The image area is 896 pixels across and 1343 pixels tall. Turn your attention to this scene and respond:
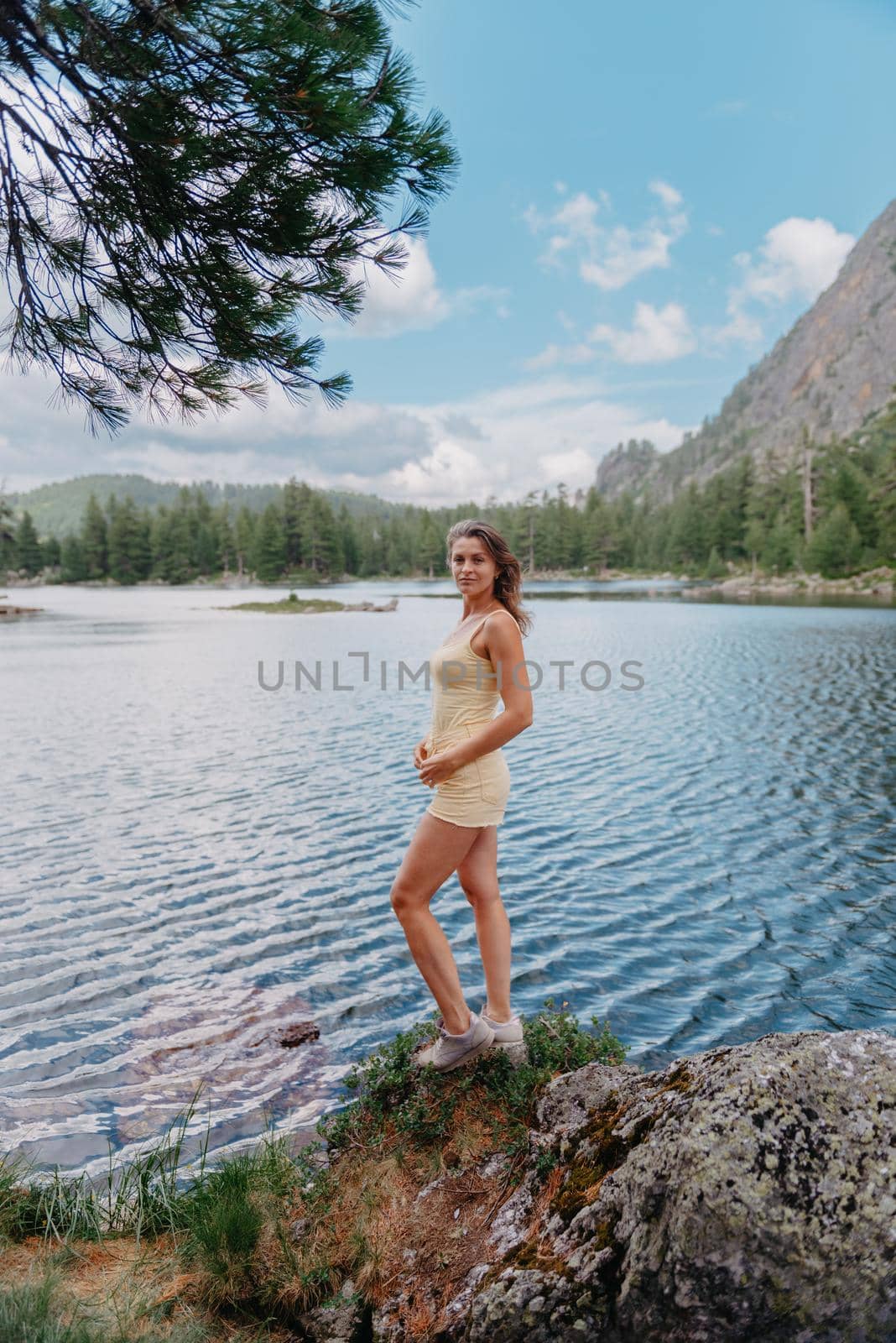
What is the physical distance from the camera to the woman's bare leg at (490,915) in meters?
3.86

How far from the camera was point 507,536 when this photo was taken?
313 ft

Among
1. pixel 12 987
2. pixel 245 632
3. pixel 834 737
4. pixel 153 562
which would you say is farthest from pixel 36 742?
pixel 153 562

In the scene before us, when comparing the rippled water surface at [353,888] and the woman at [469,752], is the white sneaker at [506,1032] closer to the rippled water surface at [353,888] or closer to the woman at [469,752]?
the woman at [469,752]

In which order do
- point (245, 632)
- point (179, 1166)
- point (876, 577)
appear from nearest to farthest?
point (179, 1166)
point (245, 632)
point (876, 577)

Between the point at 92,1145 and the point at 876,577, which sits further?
the point at 876,577

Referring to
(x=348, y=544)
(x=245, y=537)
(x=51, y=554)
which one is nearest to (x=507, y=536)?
(x=348, y=544)

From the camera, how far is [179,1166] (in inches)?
169

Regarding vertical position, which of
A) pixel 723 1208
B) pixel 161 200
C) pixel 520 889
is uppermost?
pixel 161 200

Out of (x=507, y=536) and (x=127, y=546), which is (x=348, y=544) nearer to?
(x=127, y=546)

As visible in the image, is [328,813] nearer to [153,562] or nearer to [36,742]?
[36,742]

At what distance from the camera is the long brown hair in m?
3.79

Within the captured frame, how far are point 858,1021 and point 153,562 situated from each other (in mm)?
132769

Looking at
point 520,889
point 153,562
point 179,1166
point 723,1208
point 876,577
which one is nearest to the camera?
point 723,1208

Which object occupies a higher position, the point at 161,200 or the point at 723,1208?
the point at 161,200
